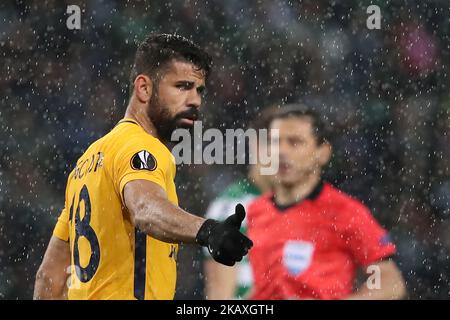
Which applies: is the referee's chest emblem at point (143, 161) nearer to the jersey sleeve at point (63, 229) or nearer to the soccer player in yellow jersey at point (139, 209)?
the soccer player in yellow jersey at point (139, 209)

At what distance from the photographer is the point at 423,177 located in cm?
690

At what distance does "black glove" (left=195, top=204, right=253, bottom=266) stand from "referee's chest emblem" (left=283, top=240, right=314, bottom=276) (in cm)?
232

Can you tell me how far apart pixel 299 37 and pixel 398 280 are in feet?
9.61

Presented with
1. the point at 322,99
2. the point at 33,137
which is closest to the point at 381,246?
the point at 322,99

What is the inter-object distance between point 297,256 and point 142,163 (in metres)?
2.02

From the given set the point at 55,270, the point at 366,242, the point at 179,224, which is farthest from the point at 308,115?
the point at 179,224

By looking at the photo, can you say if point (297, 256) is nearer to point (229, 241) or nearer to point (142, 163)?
point (142, 163)

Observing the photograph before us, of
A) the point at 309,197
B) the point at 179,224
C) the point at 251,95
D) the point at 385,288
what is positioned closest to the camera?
the point at 179,224

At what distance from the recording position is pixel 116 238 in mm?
3289

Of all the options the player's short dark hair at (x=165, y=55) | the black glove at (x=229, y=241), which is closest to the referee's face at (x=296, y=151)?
the player's short dark hair at (x=165, y=55)

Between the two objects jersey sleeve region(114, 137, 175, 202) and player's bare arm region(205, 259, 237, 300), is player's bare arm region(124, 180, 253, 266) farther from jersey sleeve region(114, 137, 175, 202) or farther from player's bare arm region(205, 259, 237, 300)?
player's bare arm region(205, 259, 237, 300)

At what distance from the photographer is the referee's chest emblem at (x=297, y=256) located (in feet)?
16.3

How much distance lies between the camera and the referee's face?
17.4 ft
